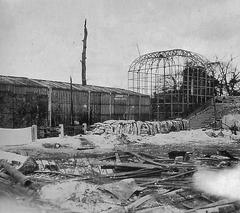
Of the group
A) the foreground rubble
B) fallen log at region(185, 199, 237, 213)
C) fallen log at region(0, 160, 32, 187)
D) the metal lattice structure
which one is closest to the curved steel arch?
the metal lattice structure

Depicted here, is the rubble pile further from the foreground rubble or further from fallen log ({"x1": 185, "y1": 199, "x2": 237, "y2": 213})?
fallen log ({"x1": 185, "y1": 199, "x2": 237, "y2": 213})

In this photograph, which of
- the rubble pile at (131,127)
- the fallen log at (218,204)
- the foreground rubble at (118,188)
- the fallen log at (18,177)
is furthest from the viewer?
the rubble pile at (131,127)

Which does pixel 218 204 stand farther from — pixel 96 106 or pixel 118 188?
pixel 96 106

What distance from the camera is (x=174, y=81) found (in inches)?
1375

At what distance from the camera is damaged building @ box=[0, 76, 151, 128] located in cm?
2375

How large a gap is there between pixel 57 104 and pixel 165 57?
11.5 metres

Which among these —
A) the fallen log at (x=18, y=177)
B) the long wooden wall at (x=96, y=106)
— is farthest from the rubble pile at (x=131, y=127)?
the fallen log at (x=18, y=177)

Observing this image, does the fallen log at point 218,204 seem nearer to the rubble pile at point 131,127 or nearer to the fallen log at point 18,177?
the fallen log at point 18,177

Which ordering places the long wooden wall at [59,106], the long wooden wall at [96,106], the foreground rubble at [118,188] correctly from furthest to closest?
1. the long wooden wall at [96,106]
2. the long wooden wall at [59,106]
3. the foreground rubble at [118,188]

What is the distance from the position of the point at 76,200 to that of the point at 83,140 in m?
11.9

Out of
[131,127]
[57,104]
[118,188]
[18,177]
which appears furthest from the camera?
[57,104]

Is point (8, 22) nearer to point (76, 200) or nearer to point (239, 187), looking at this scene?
point (76, 200)

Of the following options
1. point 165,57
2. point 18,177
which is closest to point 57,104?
point 165,57

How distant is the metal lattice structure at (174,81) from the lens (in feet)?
111
